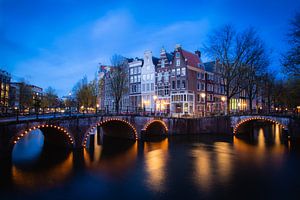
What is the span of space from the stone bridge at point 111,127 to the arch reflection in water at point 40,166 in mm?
1664

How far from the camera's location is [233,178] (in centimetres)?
1522

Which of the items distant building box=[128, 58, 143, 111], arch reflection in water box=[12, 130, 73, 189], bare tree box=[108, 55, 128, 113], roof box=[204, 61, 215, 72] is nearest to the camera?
arch reflection in water box=[12, 130, 73, 189]

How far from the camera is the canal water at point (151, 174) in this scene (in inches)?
498

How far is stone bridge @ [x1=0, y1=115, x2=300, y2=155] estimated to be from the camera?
17.7m

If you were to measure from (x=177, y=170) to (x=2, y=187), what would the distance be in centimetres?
1155

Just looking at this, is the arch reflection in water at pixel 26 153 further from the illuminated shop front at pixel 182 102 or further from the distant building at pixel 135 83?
the distant building at pixel 135 83

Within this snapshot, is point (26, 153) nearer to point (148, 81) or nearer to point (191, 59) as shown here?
point (148, 81)

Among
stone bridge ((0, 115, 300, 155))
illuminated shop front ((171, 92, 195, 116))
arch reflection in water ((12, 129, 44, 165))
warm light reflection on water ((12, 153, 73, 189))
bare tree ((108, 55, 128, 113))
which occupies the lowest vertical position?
warm light reflection on water ((12, 153, 73, 189))

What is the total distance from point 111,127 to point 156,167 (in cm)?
1915

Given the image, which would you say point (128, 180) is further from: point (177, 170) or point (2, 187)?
point (2, 187)

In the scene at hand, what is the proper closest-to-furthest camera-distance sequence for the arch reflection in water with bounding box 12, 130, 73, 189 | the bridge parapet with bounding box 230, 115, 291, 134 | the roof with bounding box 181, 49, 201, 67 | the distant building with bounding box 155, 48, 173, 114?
the arch reflection in water with bounding box 12, 130, 73, 189 → the bridge parapet with bounding box 230, 115, 291, 134 → the roof with bounding box 181, 49, 201, 67 → the distant building with bounding box 155, 48, 173, 114

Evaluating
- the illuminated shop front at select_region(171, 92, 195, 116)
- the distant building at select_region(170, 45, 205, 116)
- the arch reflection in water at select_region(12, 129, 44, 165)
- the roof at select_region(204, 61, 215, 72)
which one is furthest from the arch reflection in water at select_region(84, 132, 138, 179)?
the roof at select_region(204, 61, 215, 72)

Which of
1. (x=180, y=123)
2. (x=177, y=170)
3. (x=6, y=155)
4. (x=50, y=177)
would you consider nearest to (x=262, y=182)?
(x=177, y=170)

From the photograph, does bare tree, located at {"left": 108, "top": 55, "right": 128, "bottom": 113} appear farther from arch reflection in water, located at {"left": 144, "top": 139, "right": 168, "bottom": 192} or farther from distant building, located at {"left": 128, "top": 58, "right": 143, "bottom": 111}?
arch reflection in water, located at {"left": 144, "top": 139, "right": 168, "bottom": 192}
